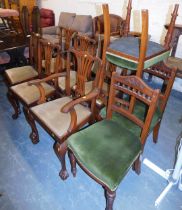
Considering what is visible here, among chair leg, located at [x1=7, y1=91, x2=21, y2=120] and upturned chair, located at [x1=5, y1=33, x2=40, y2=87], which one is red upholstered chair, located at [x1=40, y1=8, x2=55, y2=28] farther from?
chair leg, located at [x1=7, y1=91, x2=21, y2=120]

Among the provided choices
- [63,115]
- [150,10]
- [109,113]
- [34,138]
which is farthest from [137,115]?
[150,10]

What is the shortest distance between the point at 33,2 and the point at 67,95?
487cm

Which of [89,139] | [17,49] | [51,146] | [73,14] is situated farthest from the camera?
[73,14]

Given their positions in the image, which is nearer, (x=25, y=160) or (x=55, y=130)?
(x=55, y=130)

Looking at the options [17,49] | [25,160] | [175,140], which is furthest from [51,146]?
[17,49]

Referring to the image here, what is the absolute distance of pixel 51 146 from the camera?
1896mm

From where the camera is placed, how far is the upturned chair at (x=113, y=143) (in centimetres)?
116

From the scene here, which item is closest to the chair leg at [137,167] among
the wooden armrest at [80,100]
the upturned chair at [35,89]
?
the wooden armrest at [80,100]

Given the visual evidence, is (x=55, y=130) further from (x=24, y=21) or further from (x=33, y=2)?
(x=33, y=2)

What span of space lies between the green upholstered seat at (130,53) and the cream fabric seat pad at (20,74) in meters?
1.13

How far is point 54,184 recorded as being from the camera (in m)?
1.54

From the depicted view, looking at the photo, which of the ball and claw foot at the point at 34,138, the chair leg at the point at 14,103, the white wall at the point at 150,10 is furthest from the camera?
the white wall at the point at 150,10

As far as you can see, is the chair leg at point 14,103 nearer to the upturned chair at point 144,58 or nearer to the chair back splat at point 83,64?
the chair back splat at point 83,64

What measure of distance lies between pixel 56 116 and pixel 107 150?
0.56 meters
